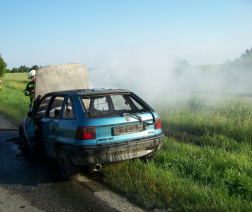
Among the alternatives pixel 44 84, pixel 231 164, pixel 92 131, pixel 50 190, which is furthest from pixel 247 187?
pixel 44 84


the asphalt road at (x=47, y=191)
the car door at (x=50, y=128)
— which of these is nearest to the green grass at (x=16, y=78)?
the car door at (x=50, y=128)

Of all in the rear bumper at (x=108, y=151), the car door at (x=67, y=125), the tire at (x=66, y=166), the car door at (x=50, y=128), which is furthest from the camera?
the car door at (x=50, y=128)

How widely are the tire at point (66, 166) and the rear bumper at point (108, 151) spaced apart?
0.22 m

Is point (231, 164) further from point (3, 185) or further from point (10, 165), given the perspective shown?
point (10, 165)

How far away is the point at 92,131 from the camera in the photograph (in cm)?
366

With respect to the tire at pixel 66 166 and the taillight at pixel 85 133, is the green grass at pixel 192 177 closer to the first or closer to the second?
the tire at pixel 66 166

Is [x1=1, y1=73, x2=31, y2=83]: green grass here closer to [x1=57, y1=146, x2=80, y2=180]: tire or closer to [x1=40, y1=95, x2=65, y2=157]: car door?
[x1=40, y1=95, x2=65, y2=157]: car door

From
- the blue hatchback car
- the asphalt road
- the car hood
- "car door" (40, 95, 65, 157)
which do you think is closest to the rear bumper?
the blue hatchback car

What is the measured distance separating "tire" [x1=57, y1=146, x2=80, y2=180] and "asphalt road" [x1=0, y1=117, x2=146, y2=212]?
11cm

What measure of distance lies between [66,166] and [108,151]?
87 centimetres

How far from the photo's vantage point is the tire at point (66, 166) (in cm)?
391

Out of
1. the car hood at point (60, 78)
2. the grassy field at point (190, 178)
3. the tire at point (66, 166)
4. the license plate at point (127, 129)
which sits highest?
the car hood at point (60, 78)

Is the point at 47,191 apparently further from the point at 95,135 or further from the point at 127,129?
the point at 127,129

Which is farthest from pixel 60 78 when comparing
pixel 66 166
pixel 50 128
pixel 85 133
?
pixel 85 133
